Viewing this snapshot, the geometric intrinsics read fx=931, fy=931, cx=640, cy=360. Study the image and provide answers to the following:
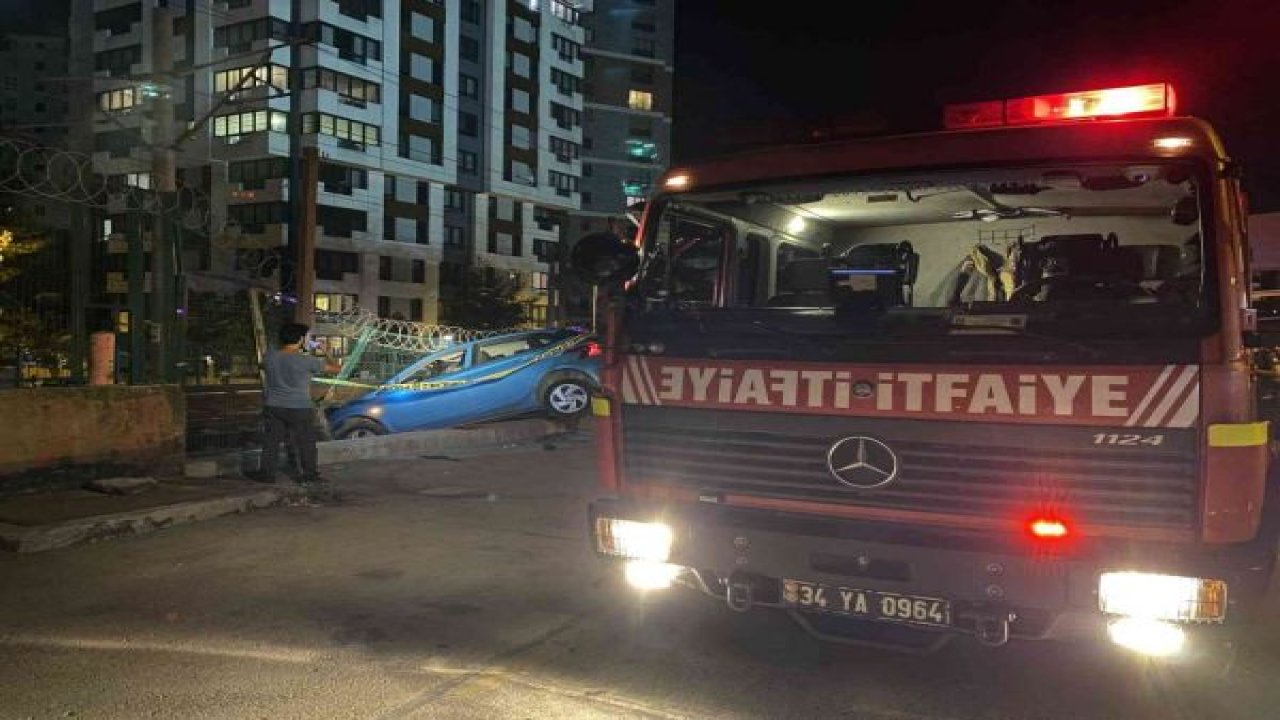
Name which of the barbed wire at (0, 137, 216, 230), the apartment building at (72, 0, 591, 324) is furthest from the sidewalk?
the apartment building at (72, 0, 591, 324)

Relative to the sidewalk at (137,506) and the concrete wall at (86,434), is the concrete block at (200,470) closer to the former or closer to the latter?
the sidewalk at (137,506)

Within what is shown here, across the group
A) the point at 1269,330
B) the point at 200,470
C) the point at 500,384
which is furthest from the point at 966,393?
the point at 500,384

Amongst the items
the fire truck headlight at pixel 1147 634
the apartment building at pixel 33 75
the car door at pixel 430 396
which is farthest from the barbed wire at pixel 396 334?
the apartment building at pixel 33 75

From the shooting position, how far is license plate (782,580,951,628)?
3781mm

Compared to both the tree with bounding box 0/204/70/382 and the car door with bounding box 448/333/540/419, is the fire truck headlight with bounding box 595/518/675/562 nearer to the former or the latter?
the tree with bounding box 0/204/70/382

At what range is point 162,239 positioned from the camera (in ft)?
31.2

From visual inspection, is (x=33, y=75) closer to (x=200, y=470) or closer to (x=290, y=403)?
(x=200, y=470)

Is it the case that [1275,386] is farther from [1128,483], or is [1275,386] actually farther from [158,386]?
[158,386]

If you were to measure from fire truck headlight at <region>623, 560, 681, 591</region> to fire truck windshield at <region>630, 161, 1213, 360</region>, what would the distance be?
1104 mm

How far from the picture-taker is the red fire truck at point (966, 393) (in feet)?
11.3

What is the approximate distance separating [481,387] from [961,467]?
408 inches

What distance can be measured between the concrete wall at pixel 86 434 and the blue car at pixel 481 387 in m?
3.77

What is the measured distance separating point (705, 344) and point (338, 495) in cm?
566

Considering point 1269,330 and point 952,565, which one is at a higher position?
point 1269,330
